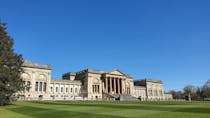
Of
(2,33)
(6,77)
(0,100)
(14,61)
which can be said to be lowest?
(0,100)

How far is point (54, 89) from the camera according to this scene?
91875 millimetres

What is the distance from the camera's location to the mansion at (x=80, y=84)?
8144 cm

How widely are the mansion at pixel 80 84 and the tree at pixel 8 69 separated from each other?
39.6m

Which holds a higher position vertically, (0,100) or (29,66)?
(29,66)

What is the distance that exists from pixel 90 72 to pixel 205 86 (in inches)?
3278

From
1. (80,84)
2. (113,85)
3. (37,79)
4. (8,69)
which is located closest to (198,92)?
(113,85)

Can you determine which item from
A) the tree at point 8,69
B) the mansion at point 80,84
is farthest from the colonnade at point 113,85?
the tree at point 8,69

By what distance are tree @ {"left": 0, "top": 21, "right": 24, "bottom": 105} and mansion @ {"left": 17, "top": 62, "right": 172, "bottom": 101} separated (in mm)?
39550

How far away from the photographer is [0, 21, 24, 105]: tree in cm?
3762

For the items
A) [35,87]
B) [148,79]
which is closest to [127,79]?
[148,79]

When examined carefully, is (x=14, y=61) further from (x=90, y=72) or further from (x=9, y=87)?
(x=90, y=72)

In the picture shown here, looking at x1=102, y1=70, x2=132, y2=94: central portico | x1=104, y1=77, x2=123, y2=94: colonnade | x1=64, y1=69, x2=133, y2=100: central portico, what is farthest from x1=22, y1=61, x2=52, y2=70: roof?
x1=104, y1=77, x2=123, y2=94: colonnade

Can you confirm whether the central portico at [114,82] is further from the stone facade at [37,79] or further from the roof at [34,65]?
the roof at [34,65]

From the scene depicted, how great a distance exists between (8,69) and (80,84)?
6115 cm
